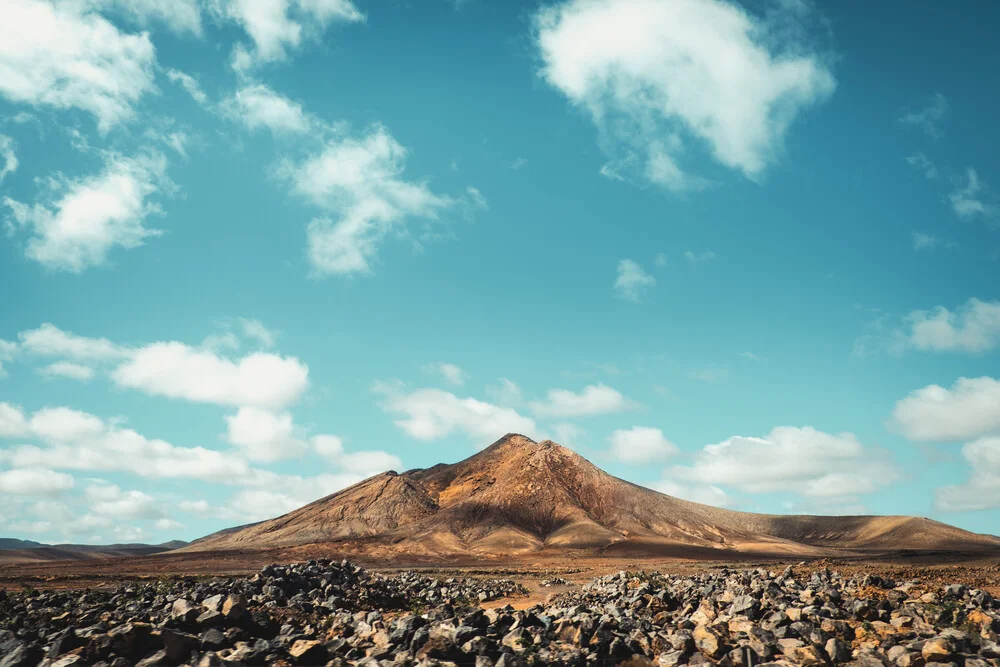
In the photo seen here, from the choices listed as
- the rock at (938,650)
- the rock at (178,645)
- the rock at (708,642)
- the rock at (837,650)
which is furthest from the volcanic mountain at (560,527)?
the rock at (178,645)

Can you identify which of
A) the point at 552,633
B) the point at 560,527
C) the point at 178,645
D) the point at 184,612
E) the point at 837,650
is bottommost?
the point at 560,527

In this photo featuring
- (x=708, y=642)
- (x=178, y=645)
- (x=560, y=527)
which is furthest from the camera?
(x=560, y=527)

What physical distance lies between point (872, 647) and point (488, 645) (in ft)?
26.7

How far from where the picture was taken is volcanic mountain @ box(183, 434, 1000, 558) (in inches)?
5620

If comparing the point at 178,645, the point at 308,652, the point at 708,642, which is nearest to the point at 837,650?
the point at 708,642

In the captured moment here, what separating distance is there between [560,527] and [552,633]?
158 m

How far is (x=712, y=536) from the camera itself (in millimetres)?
166250

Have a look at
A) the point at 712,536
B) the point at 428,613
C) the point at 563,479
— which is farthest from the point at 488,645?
the point at 563,479

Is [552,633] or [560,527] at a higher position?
[552,633]

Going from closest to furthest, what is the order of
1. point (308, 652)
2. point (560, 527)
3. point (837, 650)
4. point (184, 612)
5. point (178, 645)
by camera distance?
point (178, 645)
point (308, 652)
point (837, 650)
point (184, 612)
point (560, 527)

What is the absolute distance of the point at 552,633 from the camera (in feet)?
44.0

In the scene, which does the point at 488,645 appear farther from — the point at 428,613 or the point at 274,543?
the point at 274,543

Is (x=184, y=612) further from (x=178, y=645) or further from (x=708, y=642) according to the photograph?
(x=708, y=642)

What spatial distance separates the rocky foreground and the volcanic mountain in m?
118
